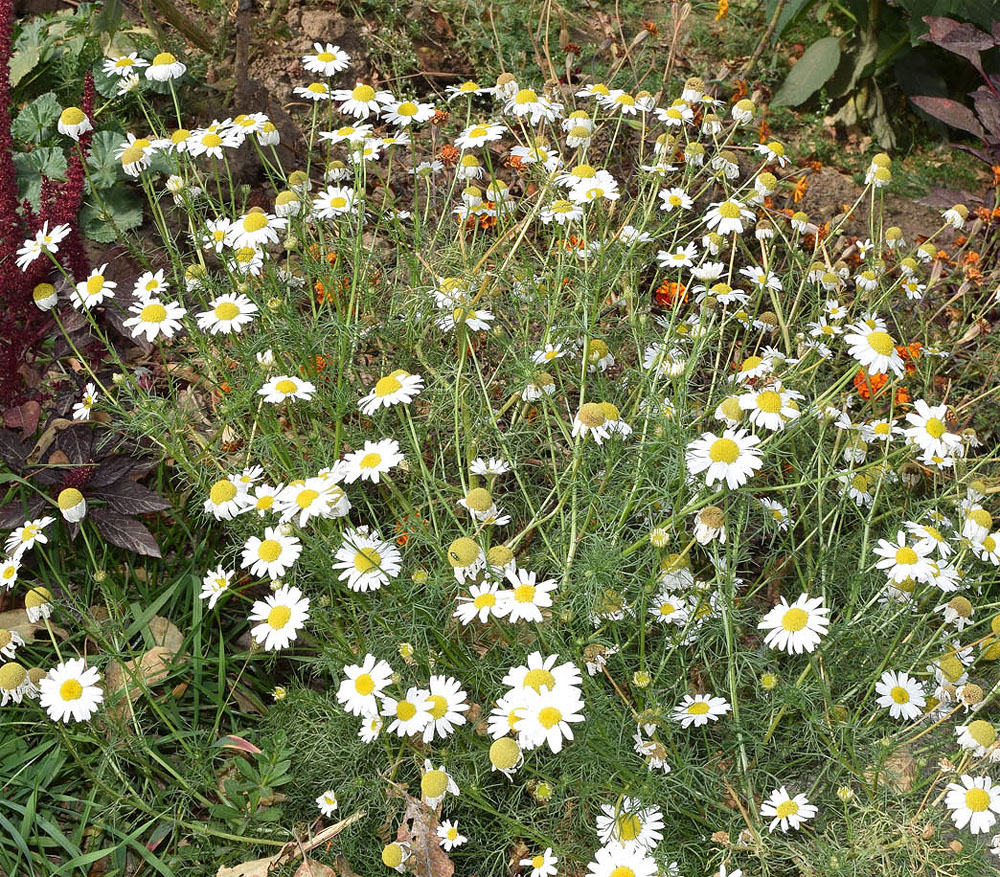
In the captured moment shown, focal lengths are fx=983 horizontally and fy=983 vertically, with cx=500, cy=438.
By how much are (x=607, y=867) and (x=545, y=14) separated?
3.65 meters

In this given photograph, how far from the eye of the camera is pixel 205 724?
246 centimetres

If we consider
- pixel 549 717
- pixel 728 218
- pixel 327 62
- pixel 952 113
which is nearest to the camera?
pixel 549 717

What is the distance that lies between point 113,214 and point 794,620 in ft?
8.15

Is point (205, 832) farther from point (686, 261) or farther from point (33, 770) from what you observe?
point (686, 261)

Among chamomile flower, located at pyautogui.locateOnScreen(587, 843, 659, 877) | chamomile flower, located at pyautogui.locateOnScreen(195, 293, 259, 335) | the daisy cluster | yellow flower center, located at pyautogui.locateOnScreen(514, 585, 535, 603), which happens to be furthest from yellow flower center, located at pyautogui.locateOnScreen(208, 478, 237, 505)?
chamomile flower, located at pyautogui.locateOnScreen(587, 843, 659, 877)

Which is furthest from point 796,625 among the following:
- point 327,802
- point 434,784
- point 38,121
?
point 38,121

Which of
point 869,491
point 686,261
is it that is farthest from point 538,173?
point 869,491

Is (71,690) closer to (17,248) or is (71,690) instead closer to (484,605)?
(484,605)

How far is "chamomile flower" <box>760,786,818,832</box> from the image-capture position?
6.21ft

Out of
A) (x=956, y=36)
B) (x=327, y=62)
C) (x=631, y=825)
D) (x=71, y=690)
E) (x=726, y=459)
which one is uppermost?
(x=327, y=62)

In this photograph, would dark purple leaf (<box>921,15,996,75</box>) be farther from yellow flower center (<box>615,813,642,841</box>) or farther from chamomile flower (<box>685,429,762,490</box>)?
yellow flower center (<box>615,813,642,841</box>)

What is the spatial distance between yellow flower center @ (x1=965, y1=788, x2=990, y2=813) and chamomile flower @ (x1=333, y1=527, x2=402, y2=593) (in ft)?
3.80

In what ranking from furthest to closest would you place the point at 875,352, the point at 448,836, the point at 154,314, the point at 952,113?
the point at 952,113, the point at 154,314, the point at 875,352, the point at 448,836

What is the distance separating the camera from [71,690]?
199 centimetres
